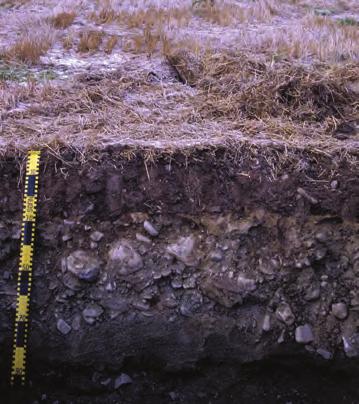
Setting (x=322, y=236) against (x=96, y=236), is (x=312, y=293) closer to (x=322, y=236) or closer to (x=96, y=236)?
(x=322, y=236)

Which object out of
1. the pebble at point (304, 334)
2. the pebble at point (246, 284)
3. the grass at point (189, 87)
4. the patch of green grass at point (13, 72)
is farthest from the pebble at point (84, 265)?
the patch of green grass at point (13, 72)

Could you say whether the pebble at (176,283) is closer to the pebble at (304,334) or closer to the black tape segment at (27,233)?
the pebble at (304,334)

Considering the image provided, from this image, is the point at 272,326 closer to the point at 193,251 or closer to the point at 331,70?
the point at 193,251

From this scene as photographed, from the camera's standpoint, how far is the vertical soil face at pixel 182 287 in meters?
4.25

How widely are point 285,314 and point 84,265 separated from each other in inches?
61.6

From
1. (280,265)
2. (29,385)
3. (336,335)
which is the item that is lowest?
(29,385)

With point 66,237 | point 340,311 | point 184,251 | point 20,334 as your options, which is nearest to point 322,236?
point 340,311

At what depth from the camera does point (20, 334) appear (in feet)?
13.8

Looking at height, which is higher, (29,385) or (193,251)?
(193,251)

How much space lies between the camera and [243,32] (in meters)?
7.14

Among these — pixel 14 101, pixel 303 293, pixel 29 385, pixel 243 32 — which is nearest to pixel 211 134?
pixel 303 293

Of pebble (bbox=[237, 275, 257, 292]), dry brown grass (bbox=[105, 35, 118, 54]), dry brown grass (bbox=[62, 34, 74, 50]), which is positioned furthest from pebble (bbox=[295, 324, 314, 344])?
dry brown grass (bbox=[62, 34, 74, 50])

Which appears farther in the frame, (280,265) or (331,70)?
(331,70)

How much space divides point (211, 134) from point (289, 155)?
2.20 ft
